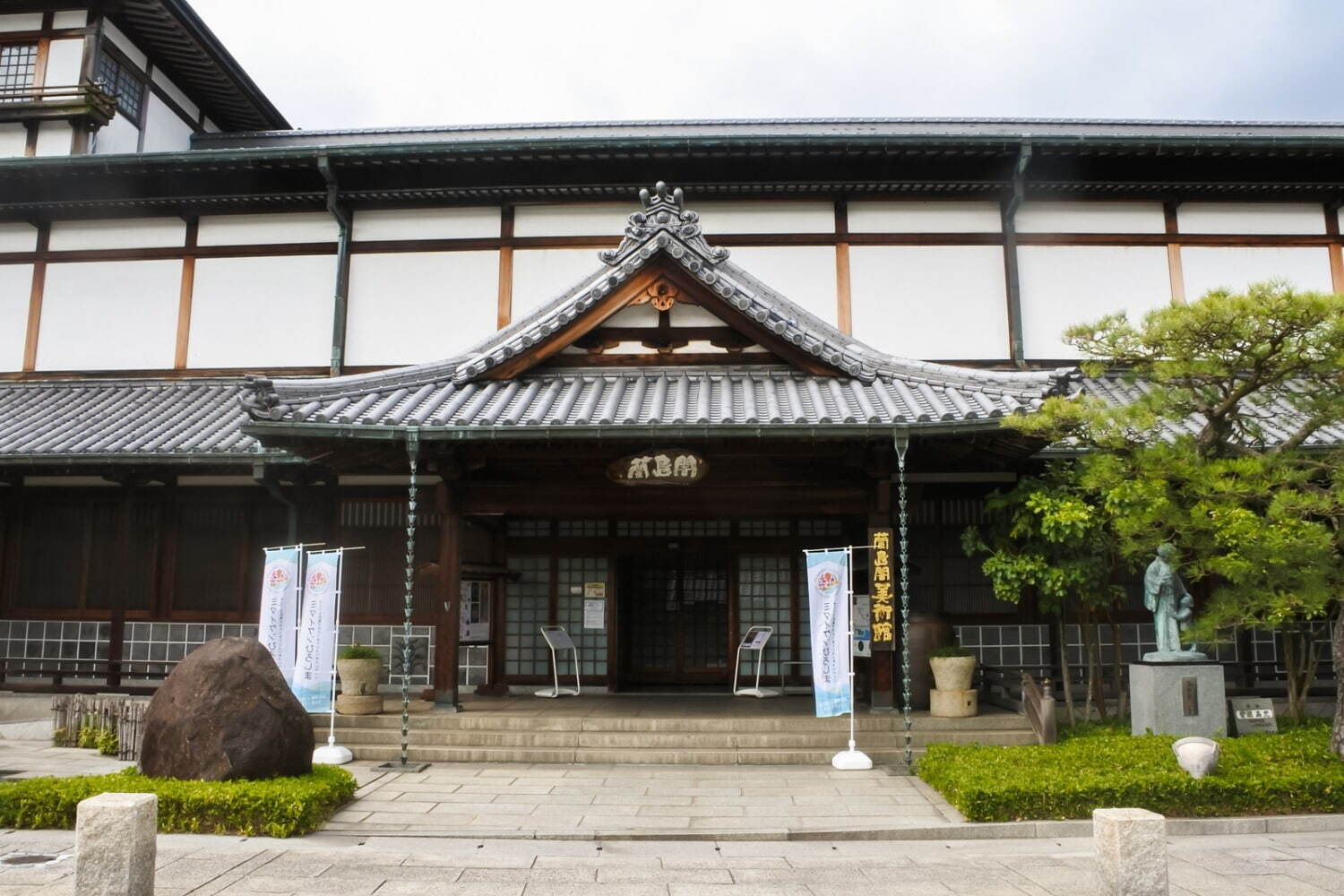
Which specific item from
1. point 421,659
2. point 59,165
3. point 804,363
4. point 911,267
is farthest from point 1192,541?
point 59,165

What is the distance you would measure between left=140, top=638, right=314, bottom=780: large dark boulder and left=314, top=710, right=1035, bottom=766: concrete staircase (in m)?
3.17

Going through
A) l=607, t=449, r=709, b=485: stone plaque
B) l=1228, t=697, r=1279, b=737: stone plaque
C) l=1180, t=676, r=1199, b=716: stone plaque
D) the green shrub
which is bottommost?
l=1228, t=697, r=1279, b=737: stone plaque

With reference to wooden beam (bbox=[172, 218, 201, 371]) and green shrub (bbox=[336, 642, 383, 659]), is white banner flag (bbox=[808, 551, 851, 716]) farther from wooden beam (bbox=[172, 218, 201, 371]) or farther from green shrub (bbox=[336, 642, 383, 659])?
wooden beam (bbox=[172, 218, 201, 371])

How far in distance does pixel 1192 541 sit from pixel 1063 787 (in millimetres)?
4035

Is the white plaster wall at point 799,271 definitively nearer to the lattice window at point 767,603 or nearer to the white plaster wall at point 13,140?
the lattice window at point 767,603

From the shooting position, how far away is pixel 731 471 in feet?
46.9

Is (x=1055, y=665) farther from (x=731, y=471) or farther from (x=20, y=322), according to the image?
(x=20, y=322)

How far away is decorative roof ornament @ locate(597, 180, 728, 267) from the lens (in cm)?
1374

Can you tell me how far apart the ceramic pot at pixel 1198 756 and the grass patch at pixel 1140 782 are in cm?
10

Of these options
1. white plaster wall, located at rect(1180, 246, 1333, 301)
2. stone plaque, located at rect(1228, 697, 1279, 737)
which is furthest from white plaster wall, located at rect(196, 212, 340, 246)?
stone plaque, located at rect(1228, 697, 1279, 737)

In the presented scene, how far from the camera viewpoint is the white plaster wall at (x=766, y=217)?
58.7 feet

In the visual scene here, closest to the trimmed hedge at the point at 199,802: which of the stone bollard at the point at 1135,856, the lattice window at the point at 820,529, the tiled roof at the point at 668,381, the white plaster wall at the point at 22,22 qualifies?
the tiled roof at the point at 668,381

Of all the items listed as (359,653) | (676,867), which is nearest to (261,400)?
(359,653)

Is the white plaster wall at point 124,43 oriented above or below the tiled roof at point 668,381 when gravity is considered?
above
